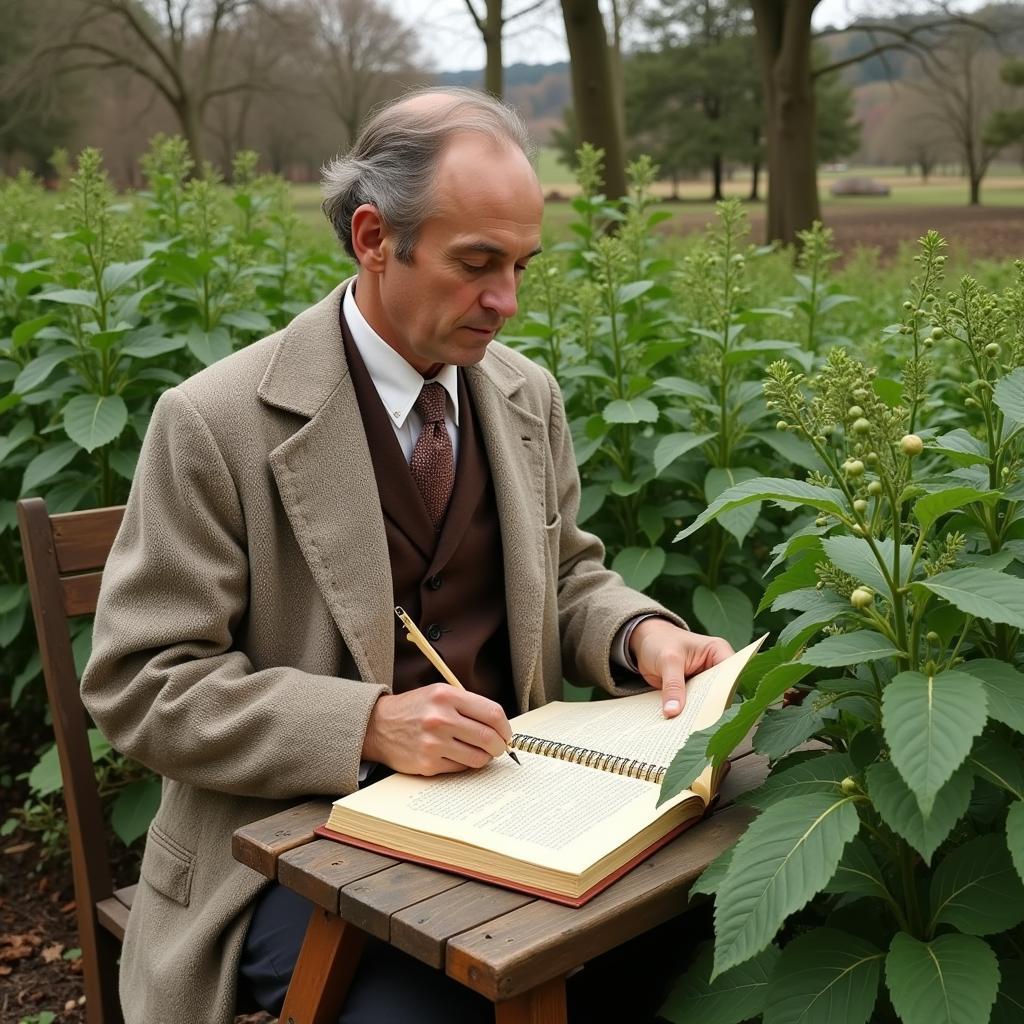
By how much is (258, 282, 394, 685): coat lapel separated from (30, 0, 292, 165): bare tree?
72.7 ft

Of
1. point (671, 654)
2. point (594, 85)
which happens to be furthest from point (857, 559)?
point (594, 85)

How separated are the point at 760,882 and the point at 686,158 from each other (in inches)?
1665

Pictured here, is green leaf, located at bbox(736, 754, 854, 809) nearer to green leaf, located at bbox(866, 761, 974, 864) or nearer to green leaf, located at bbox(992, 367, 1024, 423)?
green leaf, located at bbox(866, 761, 974, 864)

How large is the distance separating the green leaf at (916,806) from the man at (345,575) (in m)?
0.65

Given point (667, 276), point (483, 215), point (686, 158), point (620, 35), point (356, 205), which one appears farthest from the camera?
point (686, 158)

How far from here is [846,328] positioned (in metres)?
5.17

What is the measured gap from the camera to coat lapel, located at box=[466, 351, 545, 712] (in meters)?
2.43

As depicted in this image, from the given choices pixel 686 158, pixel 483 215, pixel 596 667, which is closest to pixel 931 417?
pixel 596 667

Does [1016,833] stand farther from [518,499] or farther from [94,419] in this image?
[94,419]

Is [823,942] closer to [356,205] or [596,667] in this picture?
[596,667]

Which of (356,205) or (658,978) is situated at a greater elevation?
(356,205)

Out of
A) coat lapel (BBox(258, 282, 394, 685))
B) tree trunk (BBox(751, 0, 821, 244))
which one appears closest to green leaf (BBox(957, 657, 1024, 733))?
coat lapel (BBox(258, 282, 394, 685))

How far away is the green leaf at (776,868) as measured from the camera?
53.8 inches

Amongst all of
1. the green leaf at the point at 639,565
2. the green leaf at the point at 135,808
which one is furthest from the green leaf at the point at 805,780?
the green leaf at the point at 135,808
